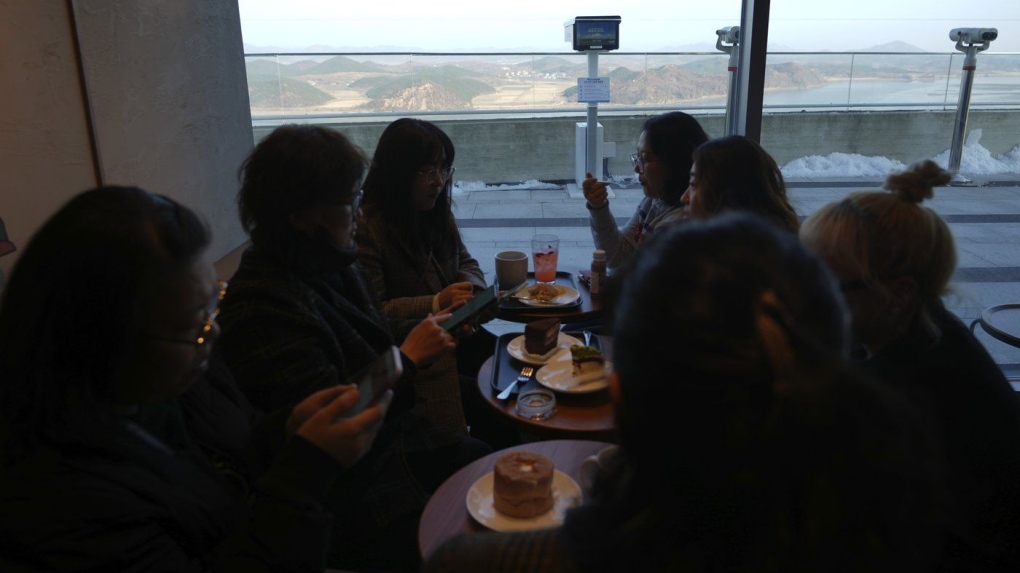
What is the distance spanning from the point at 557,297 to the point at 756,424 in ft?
6.51

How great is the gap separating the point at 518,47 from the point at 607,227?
123 cm

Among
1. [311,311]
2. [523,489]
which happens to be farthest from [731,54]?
[523,489]

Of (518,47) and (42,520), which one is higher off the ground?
(518,47)

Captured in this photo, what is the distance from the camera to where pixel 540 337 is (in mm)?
2117

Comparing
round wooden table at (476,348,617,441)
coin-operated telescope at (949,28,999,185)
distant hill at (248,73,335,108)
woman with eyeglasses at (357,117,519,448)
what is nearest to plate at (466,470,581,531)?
round wooden table at (476,348,617,441)

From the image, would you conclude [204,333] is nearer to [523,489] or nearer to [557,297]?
[523,489]

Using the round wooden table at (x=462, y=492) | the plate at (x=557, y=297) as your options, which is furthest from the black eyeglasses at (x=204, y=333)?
the plate at (x=557, y=297)

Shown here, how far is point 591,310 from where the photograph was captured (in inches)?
98.8

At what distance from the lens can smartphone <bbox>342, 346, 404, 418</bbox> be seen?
124cm

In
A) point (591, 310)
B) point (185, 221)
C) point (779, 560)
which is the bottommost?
point (591, 310)

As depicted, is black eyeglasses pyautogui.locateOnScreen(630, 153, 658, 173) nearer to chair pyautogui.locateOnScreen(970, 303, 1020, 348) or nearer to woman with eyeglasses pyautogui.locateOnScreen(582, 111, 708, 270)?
woman with eyeglasses pyautogui.locateOnScreen(582, 111, 708, 270)

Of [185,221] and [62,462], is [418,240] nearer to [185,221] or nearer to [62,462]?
[185,221]

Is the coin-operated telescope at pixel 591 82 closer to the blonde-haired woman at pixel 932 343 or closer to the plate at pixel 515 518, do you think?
the blonde-haired woman at pixel 932 343

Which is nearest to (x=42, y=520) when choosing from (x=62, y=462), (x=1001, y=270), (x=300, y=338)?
(x=62, y=462)
